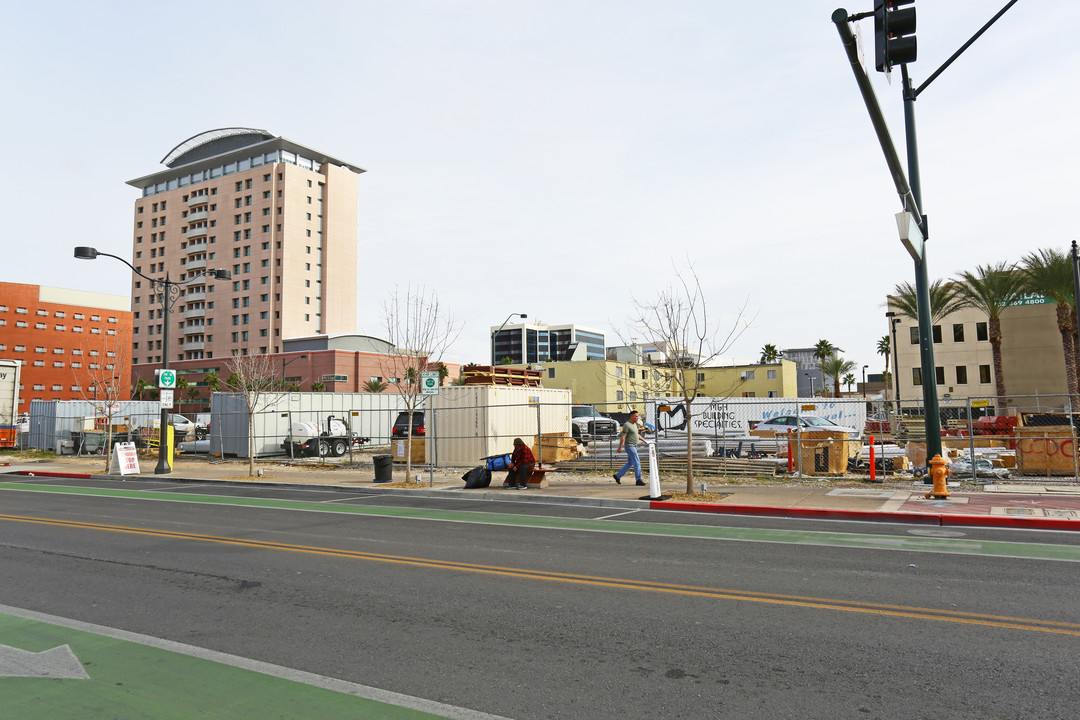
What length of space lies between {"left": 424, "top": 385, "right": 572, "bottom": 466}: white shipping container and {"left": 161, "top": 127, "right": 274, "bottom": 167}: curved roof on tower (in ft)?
310

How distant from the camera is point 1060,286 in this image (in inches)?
1609

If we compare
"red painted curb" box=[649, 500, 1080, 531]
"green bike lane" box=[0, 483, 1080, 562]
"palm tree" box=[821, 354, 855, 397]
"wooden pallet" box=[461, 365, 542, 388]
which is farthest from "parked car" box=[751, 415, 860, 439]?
"palm tree" box=[821, 354, 855, 397]

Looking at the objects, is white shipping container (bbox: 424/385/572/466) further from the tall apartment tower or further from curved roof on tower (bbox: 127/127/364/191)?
curved roof on tower (bbox: 127/127/364/191)

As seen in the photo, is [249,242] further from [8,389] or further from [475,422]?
[475,422]

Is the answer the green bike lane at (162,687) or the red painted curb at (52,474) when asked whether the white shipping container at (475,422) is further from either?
the green bike lane at (162,687)

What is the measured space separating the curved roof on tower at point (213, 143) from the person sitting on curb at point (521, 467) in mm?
101254

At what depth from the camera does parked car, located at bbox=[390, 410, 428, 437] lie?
25.2 meters

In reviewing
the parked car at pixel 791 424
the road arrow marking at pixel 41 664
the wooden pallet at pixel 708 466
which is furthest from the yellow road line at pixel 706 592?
the parked car at pixel 791 424

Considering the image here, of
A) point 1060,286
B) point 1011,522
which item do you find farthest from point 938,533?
point 1060,286

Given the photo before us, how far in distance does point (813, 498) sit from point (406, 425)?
14634 mm

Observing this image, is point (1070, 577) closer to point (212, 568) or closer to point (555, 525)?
point (555, 525)

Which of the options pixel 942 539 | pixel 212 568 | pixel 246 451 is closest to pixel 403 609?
pixel 212 568

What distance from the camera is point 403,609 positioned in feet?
21.6

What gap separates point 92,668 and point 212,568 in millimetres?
3533
